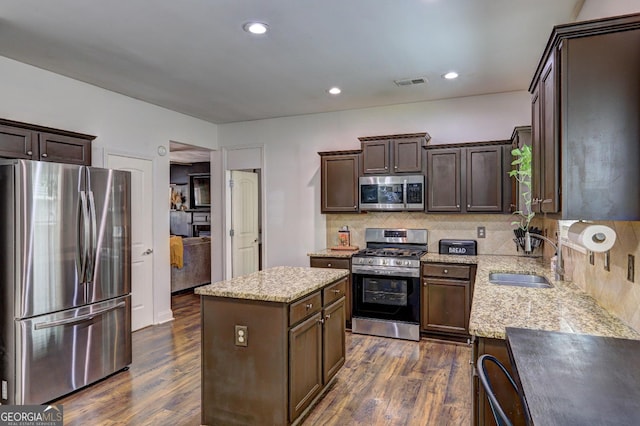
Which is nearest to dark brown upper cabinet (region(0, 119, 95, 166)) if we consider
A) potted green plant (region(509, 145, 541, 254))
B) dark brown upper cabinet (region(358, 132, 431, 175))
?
dark brown upper cabinet (region(358, 132, 431, 175))

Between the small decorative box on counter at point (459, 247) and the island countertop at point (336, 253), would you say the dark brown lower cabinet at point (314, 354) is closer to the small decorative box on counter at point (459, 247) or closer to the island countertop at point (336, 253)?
the island countertop at point (336, 253)

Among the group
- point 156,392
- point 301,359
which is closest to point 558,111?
point 301,359

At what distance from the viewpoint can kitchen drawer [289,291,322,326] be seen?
2.36m

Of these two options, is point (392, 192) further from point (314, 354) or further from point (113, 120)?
point (113, 120)

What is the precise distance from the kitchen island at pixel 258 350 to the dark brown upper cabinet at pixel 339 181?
89.8 inches

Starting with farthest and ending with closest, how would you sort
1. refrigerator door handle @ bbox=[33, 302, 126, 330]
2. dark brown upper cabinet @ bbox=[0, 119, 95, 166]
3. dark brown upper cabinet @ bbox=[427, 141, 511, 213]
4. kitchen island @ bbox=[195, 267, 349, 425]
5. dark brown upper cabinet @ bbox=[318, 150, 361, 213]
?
dark brown upper cabinet @ bbox=[318, 150, 361, 213] < dark brown upper cabinet @ bbox=[427, 141, 511, 213] < dark brown upper cabinet @ bbox=[0, 119, 95, 166] < refrigerator door handle @ bbox=[33, 302, 126, 330] < kitchen island @ bbox=[195, 267, 349, 425]

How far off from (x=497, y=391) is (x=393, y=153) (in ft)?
10.5

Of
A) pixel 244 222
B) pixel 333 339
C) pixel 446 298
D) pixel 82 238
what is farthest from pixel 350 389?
pixel 244 222

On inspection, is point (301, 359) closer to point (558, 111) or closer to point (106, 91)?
point (558, 111)

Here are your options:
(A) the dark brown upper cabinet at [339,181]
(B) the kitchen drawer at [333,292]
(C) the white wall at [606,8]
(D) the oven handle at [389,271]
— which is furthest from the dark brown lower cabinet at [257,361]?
(A) the dark brown upper cabinet at [339,181]

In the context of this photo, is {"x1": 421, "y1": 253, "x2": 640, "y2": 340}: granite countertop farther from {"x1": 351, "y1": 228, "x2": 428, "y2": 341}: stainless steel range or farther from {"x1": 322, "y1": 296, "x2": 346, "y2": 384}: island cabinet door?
{"x1": 351, "y1": 228, "x2": 428, "y2": 341}: stainless steel range

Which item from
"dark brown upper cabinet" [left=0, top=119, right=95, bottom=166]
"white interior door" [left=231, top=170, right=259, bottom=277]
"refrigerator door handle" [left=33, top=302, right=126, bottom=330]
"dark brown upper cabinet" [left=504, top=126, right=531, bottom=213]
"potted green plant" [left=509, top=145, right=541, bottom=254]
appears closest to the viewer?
"refrigerator door handle" [left=33, top=302, right=126, bottom=330]

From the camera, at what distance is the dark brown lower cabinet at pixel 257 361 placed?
231cm

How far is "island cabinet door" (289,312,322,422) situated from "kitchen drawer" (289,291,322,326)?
0.04 m
